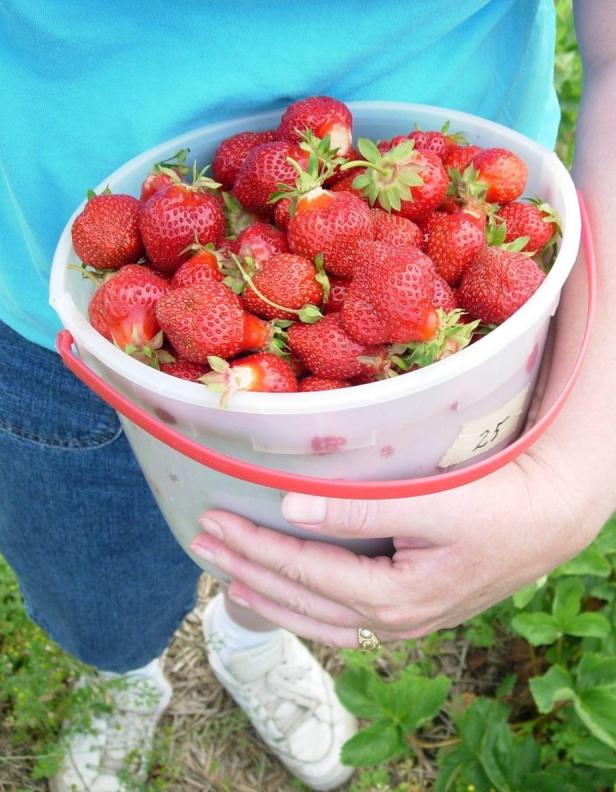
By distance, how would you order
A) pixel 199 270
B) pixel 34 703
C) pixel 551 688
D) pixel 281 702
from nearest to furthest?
pixel 199 270, pixel 551 688, pixel 34 703, pixel 281 702

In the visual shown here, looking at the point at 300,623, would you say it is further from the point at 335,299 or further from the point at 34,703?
the point at 34,703

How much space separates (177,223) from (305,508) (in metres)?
0.27

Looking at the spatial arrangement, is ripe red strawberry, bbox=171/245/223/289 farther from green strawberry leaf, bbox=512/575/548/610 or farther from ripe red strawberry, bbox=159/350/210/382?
green strawberry leaf, bbox=512/575/548/610

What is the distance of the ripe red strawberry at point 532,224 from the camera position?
773 millimetres

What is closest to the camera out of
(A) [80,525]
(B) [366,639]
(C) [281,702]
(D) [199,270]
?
(D) [199,270]

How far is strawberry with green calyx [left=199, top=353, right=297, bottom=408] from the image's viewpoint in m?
0.64

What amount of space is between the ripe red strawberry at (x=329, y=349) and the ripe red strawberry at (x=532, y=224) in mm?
188

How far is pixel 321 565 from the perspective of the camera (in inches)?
29.2

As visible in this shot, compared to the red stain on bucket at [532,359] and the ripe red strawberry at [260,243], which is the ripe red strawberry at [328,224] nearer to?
the ripe red strawberry at [260,243]

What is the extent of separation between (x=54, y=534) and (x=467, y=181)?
651 millimetres

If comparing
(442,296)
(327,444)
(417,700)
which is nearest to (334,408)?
(327,444)

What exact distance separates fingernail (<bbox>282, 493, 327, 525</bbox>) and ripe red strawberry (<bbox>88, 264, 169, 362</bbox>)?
175 millimetres

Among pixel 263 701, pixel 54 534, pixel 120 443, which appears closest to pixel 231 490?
pixel 120 443

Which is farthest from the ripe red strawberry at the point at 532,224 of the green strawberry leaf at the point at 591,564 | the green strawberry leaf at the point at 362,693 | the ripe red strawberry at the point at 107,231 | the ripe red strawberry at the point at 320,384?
the green strawberry leaf at the point at 362,693
